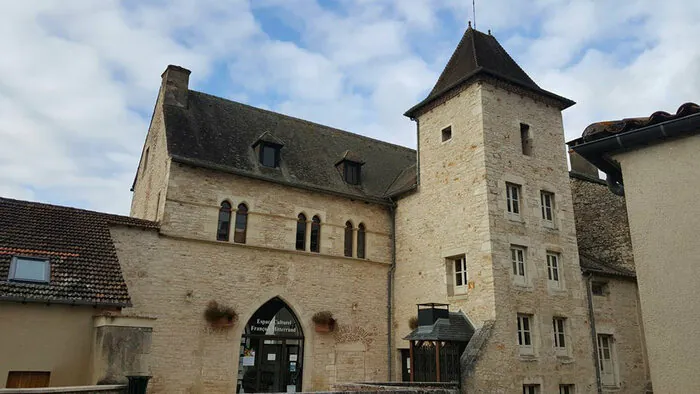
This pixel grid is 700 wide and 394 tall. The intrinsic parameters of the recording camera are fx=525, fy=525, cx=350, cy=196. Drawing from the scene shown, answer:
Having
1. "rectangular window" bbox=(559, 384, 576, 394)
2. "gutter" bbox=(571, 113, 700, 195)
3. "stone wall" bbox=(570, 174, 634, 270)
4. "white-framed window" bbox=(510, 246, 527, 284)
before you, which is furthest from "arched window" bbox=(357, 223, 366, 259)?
"gutter" bbox=(571, 113, 700, 195)

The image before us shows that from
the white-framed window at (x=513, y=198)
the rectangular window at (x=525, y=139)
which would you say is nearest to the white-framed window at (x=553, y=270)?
Result: the white-framed window at (x=513, y=198)

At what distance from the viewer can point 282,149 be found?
56.0 ft

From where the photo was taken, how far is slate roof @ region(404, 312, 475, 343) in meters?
12.6

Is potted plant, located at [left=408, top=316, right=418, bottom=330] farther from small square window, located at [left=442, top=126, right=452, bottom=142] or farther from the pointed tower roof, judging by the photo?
the pointed tower roof

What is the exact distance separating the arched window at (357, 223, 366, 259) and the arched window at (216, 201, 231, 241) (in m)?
4.26

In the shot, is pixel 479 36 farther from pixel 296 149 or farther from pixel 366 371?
pixel 366 371

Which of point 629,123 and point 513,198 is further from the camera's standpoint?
point 513,198

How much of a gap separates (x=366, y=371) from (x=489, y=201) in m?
6.21

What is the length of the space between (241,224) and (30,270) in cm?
600

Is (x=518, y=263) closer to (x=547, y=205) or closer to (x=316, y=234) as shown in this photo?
(x=547, y=205)

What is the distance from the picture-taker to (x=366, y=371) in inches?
613

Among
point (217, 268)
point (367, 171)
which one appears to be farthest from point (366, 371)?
point (367, 171)

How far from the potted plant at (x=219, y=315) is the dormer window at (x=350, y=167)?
19.6 feet

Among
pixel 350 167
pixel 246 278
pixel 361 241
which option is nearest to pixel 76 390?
pixel 246 278
